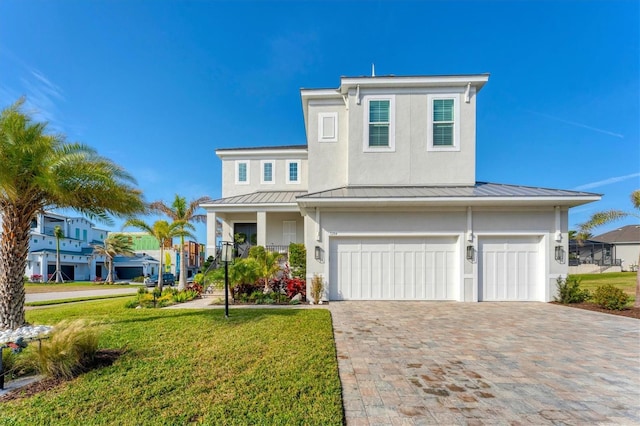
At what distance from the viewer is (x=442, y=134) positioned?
465 inches

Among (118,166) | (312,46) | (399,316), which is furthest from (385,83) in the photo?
(118,166)

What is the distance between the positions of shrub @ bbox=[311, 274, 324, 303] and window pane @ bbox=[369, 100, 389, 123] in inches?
272

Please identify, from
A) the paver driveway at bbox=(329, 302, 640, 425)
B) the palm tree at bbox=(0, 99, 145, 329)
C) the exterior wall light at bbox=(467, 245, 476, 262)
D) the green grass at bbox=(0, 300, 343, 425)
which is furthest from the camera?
the exterior wall light at bbox=(467, 245, 476, 262)

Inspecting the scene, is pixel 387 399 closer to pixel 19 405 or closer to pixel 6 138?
pixel 19 405

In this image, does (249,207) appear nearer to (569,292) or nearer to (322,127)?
(322,127)

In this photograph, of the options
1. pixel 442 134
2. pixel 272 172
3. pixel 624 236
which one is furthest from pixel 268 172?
pixel 624 236

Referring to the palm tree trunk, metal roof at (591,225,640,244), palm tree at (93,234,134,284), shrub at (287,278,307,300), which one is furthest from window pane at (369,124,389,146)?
metal roof at (591,225,640,244)

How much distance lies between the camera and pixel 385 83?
38.3 feet

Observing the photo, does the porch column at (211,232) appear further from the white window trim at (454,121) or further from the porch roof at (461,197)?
the white window trim at (454,121)

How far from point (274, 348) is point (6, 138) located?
7.09 meters

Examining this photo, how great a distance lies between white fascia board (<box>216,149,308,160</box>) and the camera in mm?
18844

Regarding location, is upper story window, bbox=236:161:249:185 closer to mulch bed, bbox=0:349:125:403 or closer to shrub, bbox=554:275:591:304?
mulch bed, bbox=0:349:125:403

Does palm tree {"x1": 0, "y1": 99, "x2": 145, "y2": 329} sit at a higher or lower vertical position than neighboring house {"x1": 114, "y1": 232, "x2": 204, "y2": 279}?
higher

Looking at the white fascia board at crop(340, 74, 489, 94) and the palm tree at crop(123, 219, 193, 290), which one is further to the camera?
the palm tree at crop(123, 219, 193, 290)
